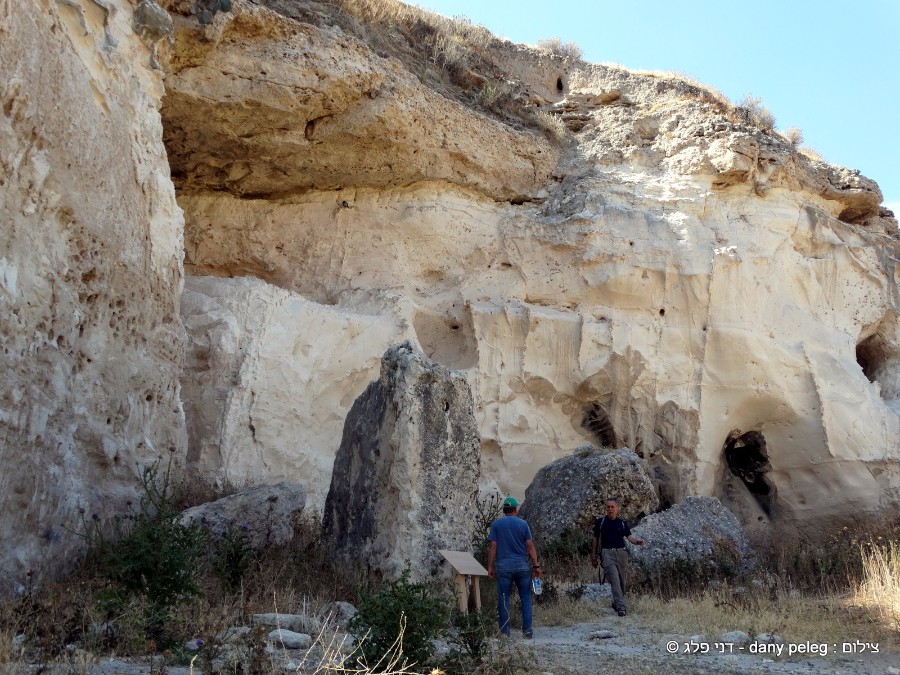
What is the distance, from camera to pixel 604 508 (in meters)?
9.48

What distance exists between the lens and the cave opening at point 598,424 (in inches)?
476

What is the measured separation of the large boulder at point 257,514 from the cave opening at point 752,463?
7.31 m

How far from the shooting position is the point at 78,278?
6.82m

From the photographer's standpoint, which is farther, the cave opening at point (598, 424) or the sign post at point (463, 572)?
the cave opening at point (598, 424)

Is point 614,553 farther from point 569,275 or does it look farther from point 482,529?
point 569,275

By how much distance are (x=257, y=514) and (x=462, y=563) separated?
2060 mm

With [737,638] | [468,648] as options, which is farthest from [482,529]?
[468,648]

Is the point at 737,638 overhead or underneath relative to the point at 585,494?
underneath

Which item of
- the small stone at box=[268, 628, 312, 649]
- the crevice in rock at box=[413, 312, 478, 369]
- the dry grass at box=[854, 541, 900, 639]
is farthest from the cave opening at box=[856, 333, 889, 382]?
the small stone at box=[268, 628, 312, 649]

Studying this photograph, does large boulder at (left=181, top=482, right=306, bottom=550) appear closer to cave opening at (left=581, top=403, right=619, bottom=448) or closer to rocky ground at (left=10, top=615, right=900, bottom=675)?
rocky ground at (left=10, top=615, right=900, bottom=675)

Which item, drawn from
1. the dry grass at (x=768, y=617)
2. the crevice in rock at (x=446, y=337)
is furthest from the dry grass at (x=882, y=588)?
the crevice in rock at (x=446, y=337)

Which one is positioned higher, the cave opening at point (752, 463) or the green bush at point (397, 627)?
the cave opening at point (752, 463)

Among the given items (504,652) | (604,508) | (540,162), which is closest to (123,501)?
(504,652)

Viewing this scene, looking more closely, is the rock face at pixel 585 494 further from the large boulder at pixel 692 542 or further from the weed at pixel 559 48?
the weed at pixel 559 48
